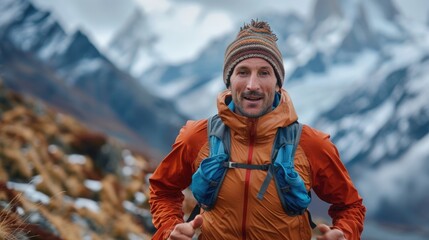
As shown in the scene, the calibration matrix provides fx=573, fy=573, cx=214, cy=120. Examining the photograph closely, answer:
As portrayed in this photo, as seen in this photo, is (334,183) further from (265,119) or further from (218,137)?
(218,137)

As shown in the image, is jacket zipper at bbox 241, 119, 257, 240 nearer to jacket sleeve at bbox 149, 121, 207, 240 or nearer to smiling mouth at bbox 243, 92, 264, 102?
smiling mouth at bbox 243, 92, 264, 102

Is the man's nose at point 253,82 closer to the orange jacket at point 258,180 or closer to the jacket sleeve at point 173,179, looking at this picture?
the orange jacket at point 258,180

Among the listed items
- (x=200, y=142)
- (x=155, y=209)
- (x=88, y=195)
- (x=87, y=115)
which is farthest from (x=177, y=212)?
(x=87, y=115)

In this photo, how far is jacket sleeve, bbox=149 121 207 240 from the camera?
12.5 ft

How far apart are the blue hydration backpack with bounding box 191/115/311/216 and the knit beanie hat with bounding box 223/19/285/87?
48 centimetres

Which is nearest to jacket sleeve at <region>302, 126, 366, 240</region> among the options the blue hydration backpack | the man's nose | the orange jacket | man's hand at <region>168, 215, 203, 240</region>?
the orange jacket

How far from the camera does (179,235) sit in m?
3.39

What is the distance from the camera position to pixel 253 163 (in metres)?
3.55

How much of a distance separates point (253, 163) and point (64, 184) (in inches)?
325

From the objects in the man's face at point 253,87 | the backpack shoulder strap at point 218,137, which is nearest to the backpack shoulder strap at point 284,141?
the man's face at point 253,87

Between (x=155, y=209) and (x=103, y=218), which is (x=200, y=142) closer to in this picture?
(x=155, y=209)

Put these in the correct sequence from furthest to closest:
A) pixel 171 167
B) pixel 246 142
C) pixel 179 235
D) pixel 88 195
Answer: pixel 88 195 < pixel 171 167 < pixel 246 142 < pixel 179 235

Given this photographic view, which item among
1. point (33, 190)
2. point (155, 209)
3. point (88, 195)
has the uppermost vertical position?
point (88, 195)

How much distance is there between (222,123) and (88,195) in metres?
8.25
